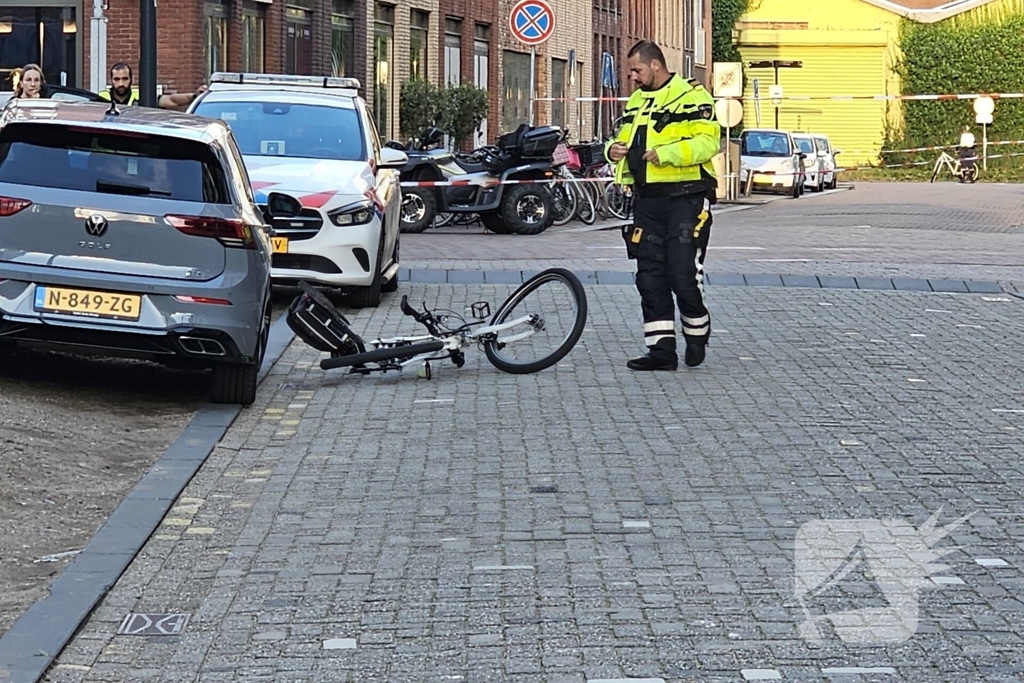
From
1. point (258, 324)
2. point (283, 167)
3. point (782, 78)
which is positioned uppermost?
point (782, 78)

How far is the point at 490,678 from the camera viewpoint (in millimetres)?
5289

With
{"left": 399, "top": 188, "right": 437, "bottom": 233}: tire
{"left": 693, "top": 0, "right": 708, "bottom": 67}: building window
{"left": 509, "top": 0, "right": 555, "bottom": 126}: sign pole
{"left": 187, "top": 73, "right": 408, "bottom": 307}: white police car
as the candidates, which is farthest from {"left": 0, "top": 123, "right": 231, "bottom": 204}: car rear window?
{"left": 693, "top": 0, "right": 708, "bottom": 67}: building window

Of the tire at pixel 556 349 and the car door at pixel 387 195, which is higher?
the car door at pixel 387 195

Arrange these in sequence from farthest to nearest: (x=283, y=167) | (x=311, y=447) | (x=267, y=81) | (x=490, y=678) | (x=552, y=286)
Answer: (x=267, y=81) → (x=283, y=167) → (x=552, y=286) → (x=311, y=447) → (x=490, y=678)

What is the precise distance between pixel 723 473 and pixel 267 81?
9.71m

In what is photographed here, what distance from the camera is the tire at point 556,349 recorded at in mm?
11438

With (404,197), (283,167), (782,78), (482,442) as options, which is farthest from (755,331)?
(782,78)

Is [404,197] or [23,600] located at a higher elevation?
[404,197]

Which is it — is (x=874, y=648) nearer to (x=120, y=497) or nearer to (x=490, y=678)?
(x=490, y=678)

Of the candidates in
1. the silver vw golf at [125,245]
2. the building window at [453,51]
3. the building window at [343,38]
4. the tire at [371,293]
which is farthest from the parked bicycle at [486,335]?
the building window at [453,51]

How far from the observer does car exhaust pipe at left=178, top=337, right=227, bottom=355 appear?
977 centimetres

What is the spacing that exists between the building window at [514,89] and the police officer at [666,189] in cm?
3277
